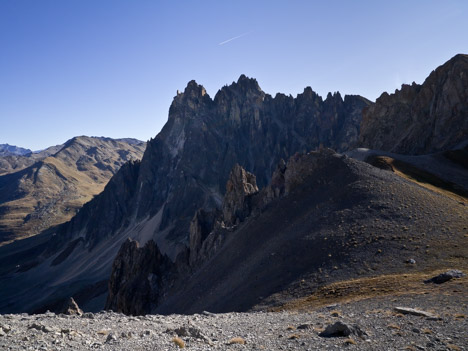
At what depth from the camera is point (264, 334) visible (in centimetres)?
1694

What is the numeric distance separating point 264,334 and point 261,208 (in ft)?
132

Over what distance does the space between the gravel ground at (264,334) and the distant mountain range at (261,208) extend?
11794mm

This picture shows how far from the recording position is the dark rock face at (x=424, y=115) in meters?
76.1

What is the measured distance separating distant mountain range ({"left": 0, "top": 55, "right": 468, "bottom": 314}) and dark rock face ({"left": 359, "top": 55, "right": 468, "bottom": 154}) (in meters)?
0.31

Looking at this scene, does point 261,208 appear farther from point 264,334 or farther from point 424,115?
point 424,115

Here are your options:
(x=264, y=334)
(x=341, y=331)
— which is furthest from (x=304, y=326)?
(x=341, y=331)

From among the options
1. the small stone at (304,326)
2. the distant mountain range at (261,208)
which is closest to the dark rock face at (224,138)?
the distant mountain range at (261,208)

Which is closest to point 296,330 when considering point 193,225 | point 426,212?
point 426,212

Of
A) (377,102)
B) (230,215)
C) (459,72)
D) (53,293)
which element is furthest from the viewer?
(53,293)

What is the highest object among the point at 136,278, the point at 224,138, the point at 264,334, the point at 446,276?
the point at 224,138

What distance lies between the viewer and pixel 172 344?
14164mm

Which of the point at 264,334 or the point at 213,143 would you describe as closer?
the point at 264,334

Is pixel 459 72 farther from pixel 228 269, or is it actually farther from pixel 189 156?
pixel 189 156

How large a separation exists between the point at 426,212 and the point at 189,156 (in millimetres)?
130759
